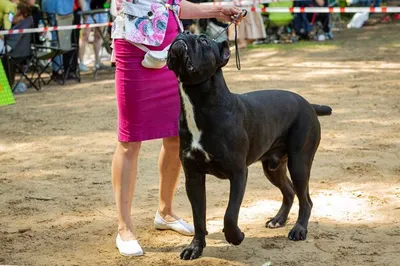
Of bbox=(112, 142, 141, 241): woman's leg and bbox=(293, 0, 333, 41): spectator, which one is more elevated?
bbox=(112, 142, 141, 241): woman's leg

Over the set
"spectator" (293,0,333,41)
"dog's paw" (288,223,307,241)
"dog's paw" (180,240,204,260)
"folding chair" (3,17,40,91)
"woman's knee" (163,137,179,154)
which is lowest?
"spectator" (293,0,333,41)

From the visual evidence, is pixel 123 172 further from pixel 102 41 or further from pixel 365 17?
pixel 365 17

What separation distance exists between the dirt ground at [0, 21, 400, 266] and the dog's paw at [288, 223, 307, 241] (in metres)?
0.06

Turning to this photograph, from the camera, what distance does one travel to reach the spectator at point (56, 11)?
14.2 m

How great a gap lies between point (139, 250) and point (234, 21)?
1.63m

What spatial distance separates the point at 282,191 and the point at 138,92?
1394mm

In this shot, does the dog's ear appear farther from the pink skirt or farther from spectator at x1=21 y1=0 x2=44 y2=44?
spectator at x1=21 y1=0 x2=44 y2=44

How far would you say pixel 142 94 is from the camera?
5.11 metres

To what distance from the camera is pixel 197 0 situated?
50.4 feet

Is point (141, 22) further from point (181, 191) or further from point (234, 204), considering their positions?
point (181, 191)

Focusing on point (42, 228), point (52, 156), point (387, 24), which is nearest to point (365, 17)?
point (387, 24)

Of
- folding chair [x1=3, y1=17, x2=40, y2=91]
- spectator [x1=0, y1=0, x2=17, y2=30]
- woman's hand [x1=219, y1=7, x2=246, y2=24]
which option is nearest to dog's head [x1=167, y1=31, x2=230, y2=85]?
woman's hand [x1=219, y1=7, x2=246, y2=24]

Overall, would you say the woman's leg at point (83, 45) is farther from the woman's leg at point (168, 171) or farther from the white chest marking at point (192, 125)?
the white chest marking at point (192, 125)

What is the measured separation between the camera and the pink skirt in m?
5.08
